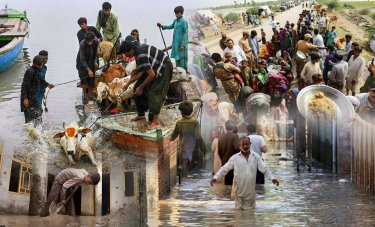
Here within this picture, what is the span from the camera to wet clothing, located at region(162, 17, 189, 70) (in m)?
16.5

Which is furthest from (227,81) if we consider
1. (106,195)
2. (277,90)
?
(106,195)

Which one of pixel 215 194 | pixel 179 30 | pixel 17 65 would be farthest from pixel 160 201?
pixel 17 65

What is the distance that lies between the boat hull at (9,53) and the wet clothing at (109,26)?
22.3 ft

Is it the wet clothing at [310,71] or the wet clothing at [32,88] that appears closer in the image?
the wet clothing at [32,88]

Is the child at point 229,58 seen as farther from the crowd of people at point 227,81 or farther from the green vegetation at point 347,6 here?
the green vegetation at point 347,6

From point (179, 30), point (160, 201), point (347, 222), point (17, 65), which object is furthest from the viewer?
point (17, 65)

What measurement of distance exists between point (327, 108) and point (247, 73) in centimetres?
319

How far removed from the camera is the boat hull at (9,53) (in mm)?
24938

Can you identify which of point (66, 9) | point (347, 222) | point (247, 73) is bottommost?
point (347, 222)

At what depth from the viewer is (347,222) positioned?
467 inches

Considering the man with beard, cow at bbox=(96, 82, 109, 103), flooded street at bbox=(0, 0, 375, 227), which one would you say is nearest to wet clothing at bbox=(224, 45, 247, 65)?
cow at bbox=(96, 82, 109, 103)

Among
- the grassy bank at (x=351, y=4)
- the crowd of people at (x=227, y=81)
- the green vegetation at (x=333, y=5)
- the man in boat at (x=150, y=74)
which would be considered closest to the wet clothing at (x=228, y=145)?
the crowd of people at (x=227, y=81)

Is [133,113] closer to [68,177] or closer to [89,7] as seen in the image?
[68,177]

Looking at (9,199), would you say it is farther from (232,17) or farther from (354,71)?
(232,17)
